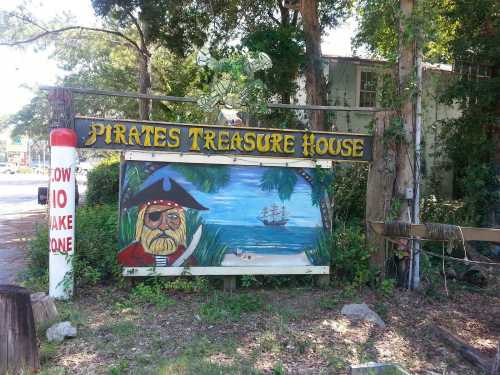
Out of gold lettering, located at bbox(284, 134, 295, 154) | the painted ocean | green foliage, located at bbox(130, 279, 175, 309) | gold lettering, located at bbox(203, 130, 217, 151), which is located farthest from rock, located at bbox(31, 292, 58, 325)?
gold lettering, located at bbox(284, 134, 295, 154)

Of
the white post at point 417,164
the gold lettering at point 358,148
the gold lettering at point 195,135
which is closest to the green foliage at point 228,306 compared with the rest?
the gold lettering at point 195,135

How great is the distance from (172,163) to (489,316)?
15.6 feet

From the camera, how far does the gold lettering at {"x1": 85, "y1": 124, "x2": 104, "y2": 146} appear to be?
6.05 metres

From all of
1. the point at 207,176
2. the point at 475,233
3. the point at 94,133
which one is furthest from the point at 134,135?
the point at 475,233

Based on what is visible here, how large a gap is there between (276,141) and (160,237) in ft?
6.91

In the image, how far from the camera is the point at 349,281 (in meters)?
7.00

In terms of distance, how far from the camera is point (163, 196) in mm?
6363

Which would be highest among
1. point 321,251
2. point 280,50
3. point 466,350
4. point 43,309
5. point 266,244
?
point 280,50

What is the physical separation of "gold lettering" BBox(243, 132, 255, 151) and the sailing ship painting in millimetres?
900

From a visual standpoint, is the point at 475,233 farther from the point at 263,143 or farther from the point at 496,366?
the point at 263,143

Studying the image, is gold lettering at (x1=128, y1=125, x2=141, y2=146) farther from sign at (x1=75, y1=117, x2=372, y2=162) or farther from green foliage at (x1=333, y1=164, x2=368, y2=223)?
green foliage at (x1=333, y1=164, x2=368, y2=223)

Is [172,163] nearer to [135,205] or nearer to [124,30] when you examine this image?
[135,205]

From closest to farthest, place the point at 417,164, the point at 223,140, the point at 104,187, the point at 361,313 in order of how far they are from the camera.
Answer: the point at 361,313, the point at 223,140, the point at 417,164, the point at 104,187

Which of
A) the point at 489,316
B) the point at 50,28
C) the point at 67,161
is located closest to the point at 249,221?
the point at 67,161
